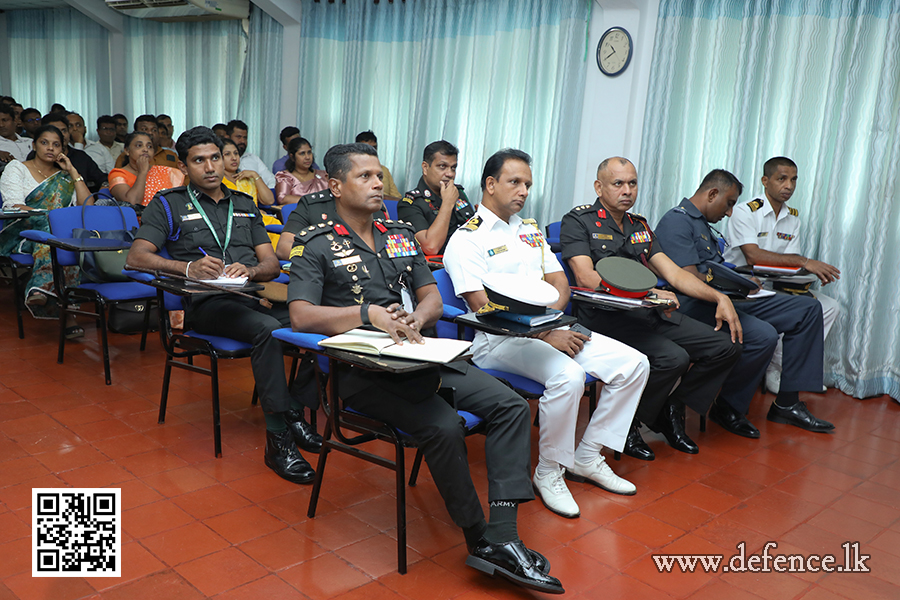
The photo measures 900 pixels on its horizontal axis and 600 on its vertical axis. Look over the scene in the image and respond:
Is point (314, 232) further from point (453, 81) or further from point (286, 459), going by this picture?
point (453, 81)

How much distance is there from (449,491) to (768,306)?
8.29 feet

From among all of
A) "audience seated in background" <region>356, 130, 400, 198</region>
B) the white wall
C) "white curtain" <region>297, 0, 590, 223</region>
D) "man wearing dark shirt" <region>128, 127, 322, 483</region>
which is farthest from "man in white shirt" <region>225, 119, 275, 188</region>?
"man wearing dark shirt" <region>128, 127, 322, 483</region>

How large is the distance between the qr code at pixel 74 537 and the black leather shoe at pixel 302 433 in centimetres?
75

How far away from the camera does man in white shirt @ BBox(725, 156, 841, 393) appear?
4.10 metres

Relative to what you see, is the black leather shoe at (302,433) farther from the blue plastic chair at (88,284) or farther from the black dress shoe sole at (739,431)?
the black dress shoe sole at (739,431)

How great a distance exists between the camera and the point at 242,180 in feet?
17.5

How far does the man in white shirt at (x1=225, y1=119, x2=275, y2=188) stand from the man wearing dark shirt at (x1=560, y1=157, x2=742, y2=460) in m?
4.15

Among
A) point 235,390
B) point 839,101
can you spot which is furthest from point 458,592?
point 839,101

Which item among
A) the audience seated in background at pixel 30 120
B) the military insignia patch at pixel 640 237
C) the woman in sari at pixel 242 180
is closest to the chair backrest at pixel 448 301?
the military insignia patch at pixel 640 237

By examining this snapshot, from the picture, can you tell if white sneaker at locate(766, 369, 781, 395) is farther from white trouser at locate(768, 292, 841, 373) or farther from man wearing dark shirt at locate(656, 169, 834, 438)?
man wearing dark shirt at locate(656, 169, 834, 438)

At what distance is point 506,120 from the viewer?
556cm

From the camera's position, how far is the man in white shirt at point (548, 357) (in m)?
2.52

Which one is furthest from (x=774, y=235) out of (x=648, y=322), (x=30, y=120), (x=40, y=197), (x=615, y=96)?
(x=30, y=120)

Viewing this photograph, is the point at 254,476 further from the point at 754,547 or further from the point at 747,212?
the point at 747,212
